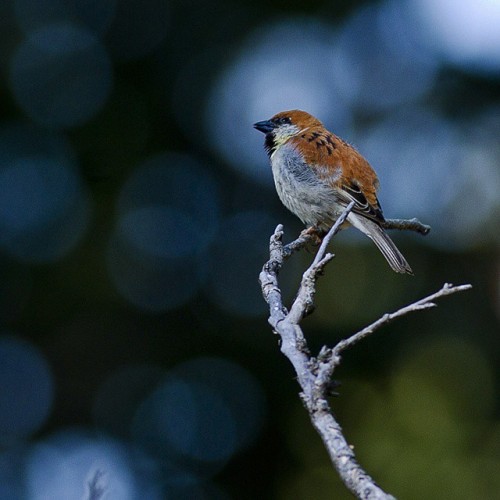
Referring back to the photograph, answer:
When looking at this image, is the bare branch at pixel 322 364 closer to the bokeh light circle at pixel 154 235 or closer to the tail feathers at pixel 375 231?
the tail feathers at pixel 375 231

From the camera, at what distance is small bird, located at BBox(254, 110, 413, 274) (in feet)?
17.6

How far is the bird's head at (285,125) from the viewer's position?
6258 millimetres

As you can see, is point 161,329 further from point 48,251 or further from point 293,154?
point 293,154

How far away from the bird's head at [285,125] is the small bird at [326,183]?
249 millimetres

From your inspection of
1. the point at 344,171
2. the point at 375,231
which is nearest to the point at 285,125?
the point at 344,171

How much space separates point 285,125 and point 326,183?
89cm

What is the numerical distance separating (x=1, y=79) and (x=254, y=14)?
3091mm

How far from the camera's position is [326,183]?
5.61m

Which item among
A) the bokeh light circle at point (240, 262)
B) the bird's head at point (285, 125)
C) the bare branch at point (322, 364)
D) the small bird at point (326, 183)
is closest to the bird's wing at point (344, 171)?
the small bird at point (326, 183)

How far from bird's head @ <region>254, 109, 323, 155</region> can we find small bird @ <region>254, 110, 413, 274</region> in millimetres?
249

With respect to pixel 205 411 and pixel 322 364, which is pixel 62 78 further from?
pixel 322 364

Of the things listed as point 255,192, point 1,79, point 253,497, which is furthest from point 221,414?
point 1,79

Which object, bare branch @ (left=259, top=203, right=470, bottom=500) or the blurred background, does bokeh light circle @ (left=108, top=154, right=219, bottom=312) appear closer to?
the blurred background

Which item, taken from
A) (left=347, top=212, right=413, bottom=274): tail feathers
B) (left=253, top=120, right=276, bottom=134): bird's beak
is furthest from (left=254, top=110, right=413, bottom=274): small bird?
(left=253, top=120, right=276, bottom=134): bird's beak
